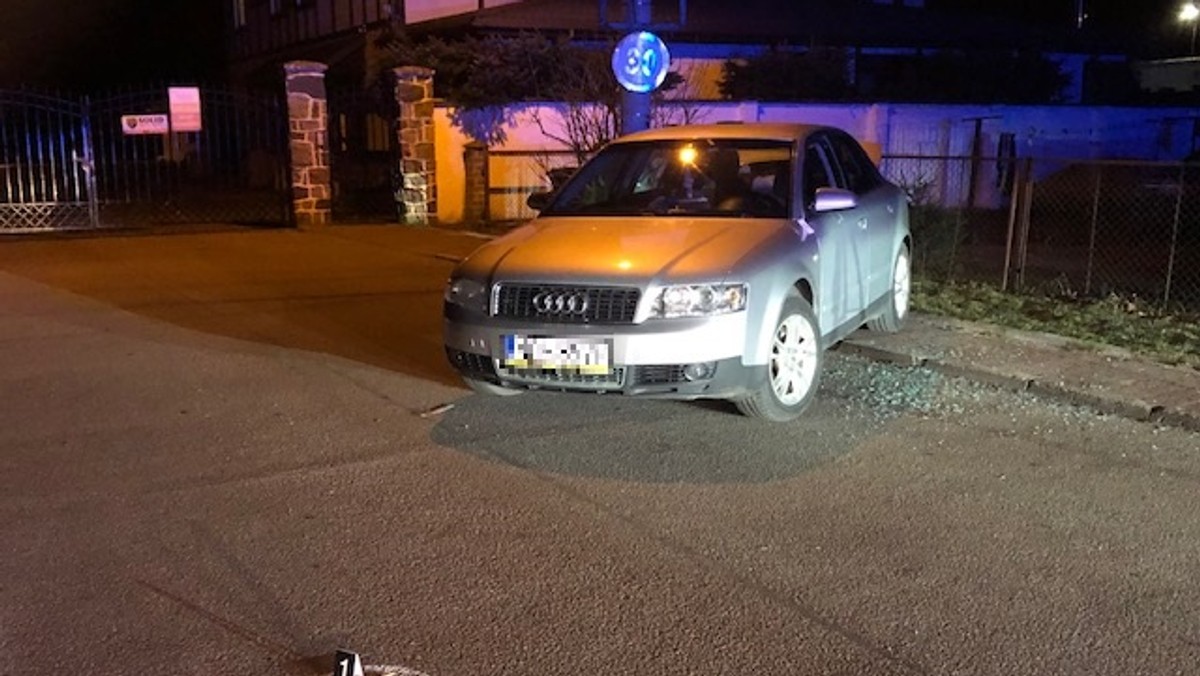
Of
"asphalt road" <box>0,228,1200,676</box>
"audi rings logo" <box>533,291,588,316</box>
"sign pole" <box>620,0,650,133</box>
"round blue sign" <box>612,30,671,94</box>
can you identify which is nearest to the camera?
"asphalt road" <box>0,228,1200,676</box>

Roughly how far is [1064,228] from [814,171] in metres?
10.8

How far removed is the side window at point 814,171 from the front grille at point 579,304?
165 centimetres

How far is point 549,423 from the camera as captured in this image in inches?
271

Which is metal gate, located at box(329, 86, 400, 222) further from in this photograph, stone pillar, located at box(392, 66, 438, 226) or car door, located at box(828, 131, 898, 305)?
car door, located at box(828, 131, 898, 305)

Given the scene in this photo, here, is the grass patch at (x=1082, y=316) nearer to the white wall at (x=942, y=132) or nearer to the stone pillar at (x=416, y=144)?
the white wall at (x=942, y=132)

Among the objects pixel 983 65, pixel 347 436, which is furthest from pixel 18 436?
pixel 983 65

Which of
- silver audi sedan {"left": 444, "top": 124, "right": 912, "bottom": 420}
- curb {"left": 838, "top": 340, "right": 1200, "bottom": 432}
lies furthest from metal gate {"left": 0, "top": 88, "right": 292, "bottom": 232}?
curb {"left": 838, "top": 340, "right": 1200, "bottom": 432}

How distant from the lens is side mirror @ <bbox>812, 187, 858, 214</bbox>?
709 centimetres

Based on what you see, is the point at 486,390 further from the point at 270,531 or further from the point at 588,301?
the point at 270,531

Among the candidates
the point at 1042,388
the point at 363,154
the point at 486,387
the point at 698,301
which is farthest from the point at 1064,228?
the point at 363,154

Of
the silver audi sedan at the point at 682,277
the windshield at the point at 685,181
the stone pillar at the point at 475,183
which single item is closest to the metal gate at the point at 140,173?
the stone pillar at the point at 475,183

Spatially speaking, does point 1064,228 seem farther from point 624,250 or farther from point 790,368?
point 624,250

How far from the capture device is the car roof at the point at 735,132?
765 centimetres

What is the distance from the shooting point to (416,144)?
59.6ft
